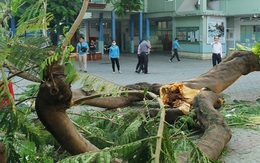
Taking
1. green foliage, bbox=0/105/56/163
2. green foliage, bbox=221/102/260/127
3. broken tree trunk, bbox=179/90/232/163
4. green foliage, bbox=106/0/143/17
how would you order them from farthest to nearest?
green foliage, bbox=106/0/143/17, green foliage, bbox=221/102/260/127, broken tree trunk, bbox=179/90/232/163, green foliage, bbox=0/105/56/163

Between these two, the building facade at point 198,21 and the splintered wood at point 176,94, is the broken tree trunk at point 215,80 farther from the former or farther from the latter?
the building facade at point 198,21

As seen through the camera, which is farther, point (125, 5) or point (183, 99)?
point (125, 5)

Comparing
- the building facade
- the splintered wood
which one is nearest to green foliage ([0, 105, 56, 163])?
the splintered wood

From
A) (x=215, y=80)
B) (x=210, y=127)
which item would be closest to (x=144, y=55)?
(x=215, y=80)

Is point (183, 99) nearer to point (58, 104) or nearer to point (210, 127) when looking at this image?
point (210, 127)

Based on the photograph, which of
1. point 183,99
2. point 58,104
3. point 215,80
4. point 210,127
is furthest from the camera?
point 215,80

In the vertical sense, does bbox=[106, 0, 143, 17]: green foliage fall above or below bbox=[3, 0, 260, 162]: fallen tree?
above

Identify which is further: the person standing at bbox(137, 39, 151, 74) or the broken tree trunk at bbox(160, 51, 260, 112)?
the person standing at bbox(137, 39, 151, 74)

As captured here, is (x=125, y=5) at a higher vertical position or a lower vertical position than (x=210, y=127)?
higher

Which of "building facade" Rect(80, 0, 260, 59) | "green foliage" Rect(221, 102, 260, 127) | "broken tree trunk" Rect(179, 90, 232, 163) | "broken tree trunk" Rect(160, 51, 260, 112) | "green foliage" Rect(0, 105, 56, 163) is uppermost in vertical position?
"building facade" Rect(80, 0, 260, 59)

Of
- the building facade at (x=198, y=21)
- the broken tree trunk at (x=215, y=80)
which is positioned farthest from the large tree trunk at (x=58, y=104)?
the building facade at (x=198, y=21)

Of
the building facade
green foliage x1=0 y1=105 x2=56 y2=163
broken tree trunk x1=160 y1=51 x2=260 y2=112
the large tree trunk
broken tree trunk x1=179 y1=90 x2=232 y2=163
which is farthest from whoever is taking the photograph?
the building facade

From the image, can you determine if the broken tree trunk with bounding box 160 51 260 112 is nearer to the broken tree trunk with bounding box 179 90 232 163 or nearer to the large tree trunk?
the broken tree trunk with bounding box 179 90 232 163

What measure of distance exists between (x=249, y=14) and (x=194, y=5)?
4500mm
